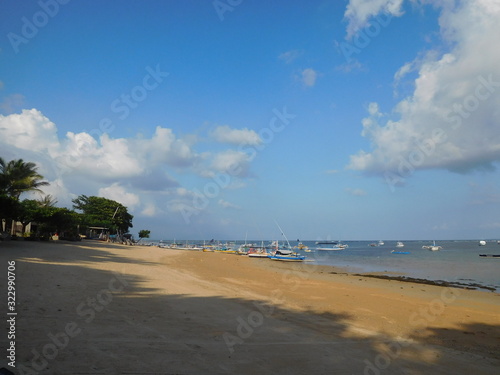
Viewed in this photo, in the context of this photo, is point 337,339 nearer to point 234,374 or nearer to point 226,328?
point 226,328

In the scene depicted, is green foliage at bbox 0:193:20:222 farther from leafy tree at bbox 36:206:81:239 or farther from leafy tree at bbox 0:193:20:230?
leafy tree at bbox 36:206:81:239

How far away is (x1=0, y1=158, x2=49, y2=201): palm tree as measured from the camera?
37.8 metres

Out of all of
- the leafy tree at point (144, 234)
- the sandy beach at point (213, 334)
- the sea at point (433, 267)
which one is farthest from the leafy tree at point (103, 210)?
the sandy beach at point (213, 334)

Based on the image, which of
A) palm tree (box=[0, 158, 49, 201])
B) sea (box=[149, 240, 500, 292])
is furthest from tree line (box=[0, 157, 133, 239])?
sea (box=[149, 240, 500, 292])

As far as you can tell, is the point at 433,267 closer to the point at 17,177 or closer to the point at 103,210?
the point at 17,177

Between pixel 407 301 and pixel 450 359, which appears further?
pixel 407 301

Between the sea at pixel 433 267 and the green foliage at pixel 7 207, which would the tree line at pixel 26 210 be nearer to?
the green foliage at pixel 7 207

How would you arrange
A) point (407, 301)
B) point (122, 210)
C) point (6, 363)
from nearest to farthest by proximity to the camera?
1. point (6, 363)
2. point (407, 301)
3. point (122, 210)

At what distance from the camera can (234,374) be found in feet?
18.1

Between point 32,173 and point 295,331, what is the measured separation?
42454 millimetres

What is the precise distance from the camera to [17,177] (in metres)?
38.6

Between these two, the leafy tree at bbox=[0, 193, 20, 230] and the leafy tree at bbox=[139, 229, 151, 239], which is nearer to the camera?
the leafy tree at bbox=[0, 193, 20, 230]

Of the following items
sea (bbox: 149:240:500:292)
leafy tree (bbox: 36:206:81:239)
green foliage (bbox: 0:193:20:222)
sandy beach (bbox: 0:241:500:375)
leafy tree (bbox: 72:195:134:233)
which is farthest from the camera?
leafy tree (bbox: 72:195:134:233)

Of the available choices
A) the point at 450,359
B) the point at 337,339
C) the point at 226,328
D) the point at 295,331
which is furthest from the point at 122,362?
the point at 450,359
